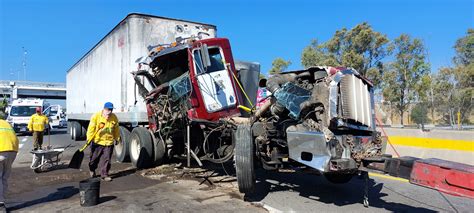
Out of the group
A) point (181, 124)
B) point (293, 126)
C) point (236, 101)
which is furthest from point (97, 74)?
point (293, 126)

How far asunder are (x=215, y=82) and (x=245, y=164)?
2.55 meters

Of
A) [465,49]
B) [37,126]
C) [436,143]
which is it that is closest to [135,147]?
[37,126]

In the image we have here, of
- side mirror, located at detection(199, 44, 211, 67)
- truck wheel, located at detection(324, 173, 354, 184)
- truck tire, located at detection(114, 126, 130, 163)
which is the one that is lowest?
truck wheel, located at detection(324, 173, 354, 184)

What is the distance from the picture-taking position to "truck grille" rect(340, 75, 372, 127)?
→ 5270mm

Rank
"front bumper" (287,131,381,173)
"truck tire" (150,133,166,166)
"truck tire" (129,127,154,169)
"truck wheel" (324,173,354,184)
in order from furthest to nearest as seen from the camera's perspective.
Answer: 1. "truck tire" (150,133,166,166)
2. "truck tire" (129,127,154,169)
3. "truck wheel" (324,173,354,184)
4. "front bumper" (287,131,381,173)

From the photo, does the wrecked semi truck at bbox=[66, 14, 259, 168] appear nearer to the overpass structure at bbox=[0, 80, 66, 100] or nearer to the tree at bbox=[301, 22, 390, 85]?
the tree at bbox=[301, 22, 390, 85]

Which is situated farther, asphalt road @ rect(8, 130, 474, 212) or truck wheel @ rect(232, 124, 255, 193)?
truck wheel @ rect(232, 124, 255, 193)

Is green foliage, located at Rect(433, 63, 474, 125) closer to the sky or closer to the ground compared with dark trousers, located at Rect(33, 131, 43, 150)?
A: closer to the sky

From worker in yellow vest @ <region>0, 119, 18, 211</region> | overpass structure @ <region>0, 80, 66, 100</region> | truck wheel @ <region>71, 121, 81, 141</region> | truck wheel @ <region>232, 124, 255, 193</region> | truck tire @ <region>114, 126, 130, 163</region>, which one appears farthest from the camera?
Answer: overpass structure @ <region>0, 80, 66, 100</region>

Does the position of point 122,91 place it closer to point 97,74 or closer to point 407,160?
point 97,74

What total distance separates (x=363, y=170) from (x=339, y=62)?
29.0m

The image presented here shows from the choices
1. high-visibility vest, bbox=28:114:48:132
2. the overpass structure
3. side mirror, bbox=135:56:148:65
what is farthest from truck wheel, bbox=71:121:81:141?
the overpass structure

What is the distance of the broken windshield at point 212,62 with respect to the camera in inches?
297

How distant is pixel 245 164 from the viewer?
5629 mm
